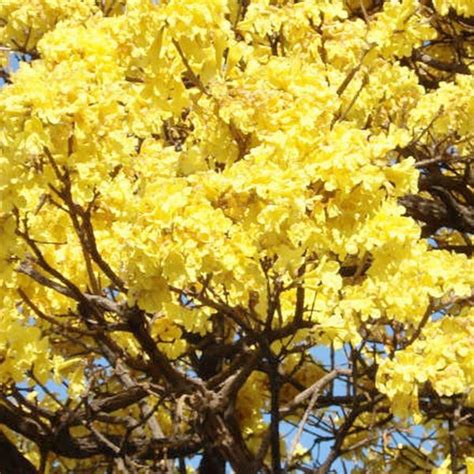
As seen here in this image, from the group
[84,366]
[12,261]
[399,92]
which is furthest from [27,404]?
[399,92]

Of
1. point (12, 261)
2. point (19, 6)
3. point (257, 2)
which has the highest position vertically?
point (19, 6)

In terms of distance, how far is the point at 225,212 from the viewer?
4387 millimetres

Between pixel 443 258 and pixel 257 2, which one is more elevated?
pixel 257 2

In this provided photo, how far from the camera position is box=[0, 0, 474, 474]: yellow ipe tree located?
4.30 meters

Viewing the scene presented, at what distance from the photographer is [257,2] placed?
20.0ft

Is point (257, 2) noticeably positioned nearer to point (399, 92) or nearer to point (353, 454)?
point (399, 92)

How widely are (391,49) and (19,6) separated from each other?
10.2 feet

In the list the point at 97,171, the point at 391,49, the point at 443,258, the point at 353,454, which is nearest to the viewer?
the point at 97,171

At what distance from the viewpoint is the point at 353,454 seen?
8.78m

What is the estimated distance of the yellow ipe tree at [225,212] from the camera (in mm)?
4305

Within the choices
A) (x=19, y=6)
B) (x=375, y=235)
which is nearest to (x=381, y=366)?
(x=375, y=235)

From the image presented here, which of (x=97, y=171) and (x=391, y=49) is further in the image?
(x=391, y=49)

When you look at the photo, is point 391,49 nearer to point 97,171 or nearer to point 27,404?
point 97,171

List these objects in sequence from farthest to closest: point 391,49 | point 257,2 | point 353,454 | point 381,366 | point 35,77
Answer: point 353,454, point 391,49, point 257,2, point 381,366, point 35,77
